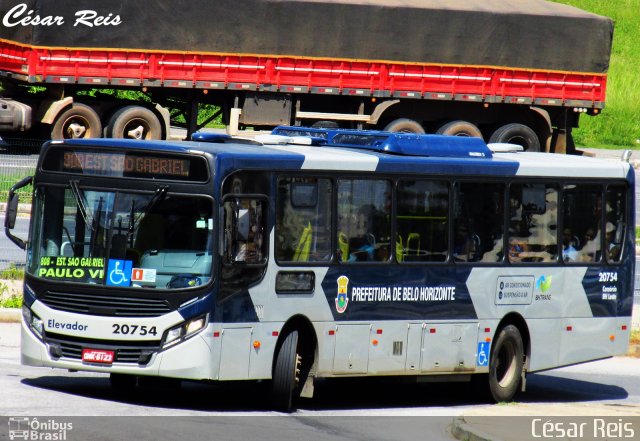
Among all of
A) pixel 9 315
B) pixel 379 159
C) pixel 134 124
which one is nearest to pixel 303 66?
pixel 134 124

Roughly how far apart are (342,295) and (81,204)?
99.2 inches

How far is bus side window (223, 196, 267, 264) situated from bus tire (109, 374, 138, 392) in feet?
6.10

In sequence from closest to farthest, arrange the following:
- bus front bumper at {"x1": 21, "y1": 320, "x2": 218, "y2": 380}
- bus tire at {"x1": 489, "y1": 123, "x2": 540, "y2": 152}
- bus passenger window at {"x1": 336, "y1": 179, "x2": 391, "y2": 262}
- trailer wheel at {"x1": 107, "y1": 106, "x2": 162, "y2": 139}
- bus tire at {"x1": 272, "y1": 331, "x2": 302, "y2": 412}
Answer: bus front bumper at {"x1": 21, "y1": 320, "x2": 218, "y2": 380} → bus tire at {"x1": 272, "y1": 331, "x2": 302, "y2": 412} → bus passenger window at {"x1": 336, "y1": 179, "x2": 391, "y2": 262} → trailer wheel at {"x1": 107, "y1": 106, "x2": 162, "y2": 139} → bus tire at {"x1": 489, "y1": 123, "x2": 540, "y2": 152}

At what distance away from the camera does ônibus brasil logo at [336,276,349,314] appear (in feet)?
41.1

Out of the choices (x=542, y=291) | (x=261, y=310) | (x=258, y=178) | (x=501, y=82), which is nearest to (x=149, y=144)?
(x=258, y=178)

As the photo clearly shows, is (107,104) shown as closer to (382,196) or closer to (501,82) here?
(501,82)

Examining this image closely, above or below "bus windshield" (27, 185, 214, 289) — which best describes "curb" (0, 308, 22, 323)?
below

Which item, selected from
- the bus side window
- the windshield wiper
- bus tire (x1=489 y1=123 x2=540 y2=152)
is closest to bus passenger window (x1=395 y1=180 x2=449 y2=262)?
the bus side window

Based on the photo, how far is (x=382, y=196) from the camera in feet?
42.5

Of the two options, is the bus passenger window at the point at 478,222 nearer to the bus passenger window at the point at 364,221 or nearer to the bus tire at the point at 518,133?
the bus passenger window at the point at 364,221

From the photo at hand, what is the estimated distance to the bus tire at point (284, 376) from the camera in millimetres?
11961

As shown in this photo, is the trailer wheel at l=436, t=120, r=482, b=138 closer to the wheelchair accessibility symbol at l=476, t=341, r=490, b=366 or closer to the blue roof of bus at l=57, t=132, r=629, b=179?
the blue roof of bus at l=57, t=132, r=629, b=179

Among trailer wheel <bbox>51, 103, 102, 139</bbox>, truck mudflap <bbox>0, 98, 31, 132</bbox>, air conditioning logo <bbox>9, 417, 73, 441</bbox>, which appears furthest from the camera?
trailer wheel <bbox>51, 103, 102, 139</bbox>

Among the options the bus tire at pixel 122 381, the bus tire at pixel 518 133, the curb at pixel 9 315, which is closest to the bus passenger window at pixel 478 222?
the bus tire at pixel 122 381
